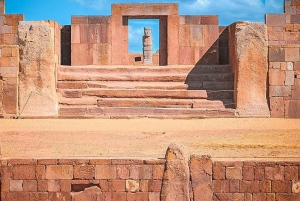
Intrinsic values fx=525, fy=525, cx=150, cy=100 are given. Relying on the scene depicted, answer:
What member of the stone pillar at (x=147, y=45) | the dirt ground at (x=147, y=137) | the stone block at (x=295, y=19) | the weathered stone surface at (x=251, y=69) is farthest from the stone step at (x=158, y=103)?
the stone pillar at (x=147, y=45)

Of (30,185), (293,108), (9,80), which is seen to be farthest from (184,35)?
(30,185)

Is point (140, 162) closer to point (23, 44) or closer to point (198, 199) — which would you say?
point (198, 199)

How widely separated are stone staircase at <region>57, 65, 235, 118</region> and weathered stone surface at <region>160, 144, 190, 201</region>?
4.84 m

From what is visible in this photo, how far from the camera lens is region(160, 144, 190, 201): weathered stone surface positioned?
272 inches

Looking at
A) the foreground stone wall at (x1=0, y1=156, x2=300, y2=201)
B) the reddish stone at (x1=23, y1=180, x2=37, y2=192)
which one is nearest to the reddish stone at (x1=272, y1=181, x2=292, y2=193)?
the foreground stone wall at (x1=0, y1=156, x2=300, y2=201)

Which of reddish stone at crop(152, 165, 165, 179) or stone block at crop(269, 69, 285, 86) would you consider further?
stone block at crop(269, 69, 285, 86)

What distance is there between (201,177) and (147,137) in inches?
113

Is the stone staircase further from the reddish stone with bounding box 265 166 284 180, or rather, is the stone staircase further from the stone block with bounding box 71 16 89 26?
the reddish stone with bounding box 265 166 284 180

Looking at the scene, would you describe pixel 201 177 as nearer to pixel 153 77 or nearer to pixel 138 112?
pixel 138 112

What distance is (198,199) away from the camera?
22.9ft

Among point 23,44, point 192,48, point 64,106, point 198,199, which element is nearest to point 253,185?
point 198,199

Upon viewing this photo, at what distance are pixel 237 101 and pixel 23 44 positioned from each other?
5.33 metres

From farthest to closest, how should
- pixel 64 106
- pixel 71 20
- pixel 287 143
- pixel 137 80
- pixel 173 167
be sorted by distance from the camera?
pixel 71 20, pixel 137 80, pixel 64 106, pixel 287 143, pixel 173 167

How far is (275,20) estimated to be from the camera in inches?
719
